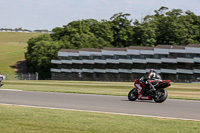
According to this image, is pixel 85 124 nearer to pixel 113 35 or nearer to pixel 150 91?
pixel 150 91

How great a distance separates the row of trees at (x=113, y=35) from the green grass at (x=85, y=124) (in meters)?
110

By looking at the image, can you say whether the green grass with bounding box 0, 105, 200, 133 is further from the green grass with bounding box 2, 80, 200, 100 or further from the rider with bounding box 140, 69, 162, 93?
the green grass with bounding box 2, 80, 200, 100

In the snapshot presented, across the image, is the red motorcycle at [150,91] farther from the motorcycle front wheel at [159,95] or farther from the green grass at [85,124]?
the green grass at [85,124]

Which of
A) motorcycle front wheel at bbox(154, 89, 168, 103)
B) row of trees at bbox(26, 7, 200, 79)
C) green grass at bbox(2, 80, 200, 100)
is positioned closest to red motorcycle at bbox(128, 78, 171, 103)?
motorcycle front wheel at bbox(154, 89, 168, 103)

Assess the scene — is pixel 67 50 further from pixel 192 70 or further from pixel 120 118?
pixel 120 118

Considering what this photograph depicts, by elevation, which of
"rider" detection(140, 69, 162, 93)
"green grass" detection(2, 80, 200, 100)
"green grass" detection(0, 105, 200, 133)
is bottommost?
"green grass" detection(2, 80, 200, 100)

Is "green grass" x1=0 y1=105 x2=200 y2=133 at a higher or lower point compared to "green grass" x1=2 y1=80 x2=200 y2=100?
higher

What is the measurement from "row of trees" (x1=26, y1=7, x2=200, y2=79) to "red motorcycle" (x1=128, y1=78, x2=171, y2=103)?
10178 centimetres

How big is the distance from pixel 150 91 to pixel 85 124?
10.2 meters

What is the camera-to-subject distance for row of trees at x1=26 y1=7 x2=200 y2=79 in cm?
12624

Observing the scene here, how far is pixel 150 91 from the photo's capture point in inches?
851

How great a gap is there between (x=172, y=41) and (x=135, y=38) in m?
15.4

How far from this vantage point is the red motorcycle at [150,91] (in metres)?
21.0

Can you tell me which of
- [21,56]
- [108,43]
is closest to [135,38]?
[108,43]
